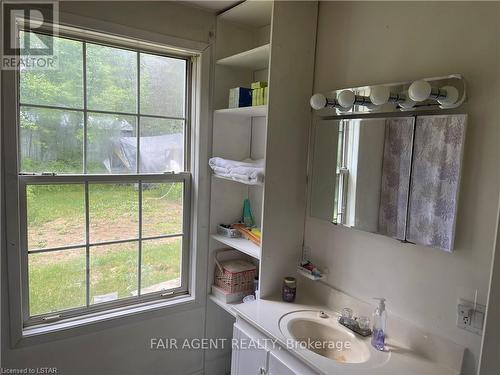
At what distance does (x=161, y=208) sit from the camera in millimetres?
1950

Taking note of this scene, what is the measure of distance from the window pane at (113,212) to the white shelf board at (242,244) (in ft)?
1.52

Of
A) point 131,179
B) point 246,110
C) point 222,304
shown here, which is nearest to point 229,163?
point 246,110

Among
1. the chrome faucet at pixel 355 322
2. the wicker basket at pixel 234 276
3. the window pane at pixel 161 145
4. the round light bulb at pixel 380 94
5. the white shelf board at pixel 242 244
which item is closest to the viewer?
the round light bulb at pixel 380 94

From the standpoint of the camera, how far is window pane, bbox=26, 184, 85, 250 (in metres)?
1.59

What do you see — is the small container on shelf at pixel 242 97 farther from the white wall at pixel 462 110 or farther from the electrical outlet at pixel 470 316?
the electrical outlet at pixel 470 316

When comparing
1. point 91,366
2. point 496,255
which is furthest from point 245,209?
point 496,255

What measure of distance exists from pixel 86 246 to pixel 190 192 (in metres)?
0.61

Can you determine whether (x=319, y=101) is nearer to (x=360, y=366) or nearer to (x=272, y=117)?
(x=272, y=117)

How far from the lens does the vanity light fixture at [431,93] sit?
1.16 meters

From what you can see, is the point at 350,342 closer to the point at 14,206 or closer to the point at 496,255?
the point at 496,255

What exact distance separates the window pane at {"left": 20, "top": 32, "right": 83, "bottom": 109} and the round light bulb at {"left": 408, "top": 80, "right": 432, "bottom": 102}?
145 cm

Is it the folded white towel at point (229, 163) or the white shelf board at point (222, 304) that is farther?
the white shelf board at point (222, 304)

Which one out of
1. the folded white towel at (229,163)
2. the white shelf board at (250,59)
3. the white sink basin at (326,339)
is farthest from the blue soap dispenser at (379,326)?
the white shelf board at (250,59)

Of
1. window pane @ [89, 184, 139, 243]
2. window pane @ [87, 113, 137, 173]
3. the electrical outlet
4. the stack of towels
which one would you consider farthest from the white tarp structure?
the electrical outlet
